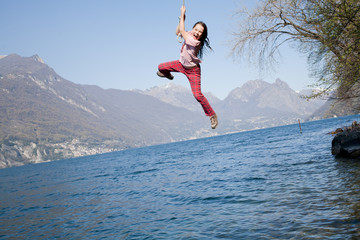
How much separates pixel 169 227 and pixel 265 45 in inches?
446

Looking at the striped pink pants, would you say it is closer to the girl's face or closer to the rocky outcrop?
the girl's face

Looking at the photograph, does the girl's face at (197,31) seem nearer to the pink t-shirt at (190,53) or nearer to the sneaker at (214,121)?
the pink t-shirt at (190,53)

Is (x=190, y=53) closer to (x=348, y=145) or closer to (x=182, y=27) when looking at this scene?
(x=182, y=27)

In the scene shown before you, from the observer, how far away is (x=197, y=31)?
608 cm

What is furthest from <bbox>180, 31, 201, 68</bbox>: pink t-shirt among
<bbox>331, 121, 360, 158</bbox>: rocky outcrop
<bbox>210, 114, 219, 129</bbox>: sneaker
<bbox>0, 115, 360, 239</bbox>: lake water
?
<bbox>331, 121, 360, 158</bbox>: rocky outcrop

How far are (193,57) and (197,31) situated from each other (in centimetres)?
56

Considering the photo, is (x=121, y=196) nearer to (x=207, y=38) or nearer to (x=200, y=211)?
(x=200, y=211)

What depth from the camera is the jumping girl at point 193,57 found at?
5.94 meters

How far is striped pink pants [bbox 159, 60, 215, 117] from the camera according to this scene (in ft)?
20.6

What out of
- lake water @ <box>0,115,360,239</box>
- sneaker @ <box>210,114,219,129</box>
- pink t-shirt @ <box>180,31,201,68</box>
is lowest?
lake water @ <box>0,115,360,239</box>

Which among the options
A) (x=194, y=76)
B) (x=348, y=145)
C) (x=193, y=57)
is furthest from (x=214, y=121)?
(x=348, y=145)

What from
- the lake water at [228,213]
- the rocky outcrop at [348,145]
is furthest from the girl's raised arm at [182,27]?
the rocky outcrop at [348,145]

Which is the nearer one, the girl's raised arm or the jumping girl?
the girl's raised arm

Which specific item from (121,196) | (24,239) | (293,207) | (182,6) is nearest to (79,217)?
(24,239)
